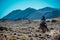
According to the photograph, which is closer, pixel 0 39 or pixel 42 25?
pixel 0 39

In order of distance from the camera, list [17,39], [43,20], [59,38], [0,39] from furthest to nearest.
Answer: [43,20]
[17,39]
[59,38]
[0,39]

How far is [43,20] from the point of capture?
91.7ft

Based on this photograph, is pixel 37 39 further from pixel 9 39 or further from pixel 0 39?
pixel 0 39

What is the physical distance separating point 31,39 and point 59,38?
3843 mm

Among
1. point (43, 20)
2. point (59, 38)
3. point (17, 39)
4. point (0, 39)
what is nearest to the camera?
point (0, 39)

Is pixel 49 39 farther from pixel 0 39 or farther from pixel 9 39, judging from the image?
pixel 0 39

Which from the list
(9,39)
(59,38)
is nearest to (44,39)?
(59,38)

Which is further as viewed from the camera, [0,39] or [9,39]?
[9,39]

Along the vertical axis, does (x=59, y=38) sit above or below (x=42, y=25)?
below

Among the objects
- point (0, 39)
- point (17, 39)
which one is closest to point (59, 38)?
point (17, 39)

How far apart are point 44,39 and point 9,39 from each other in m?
5.08

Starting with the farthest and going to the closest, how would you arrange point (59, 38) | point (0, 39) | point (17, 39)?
point (17, 39) → point (59, 38) → point (0, 39)

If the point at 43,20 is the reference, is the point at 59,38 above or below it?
below

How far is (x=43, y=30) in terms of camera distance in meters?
29.0
